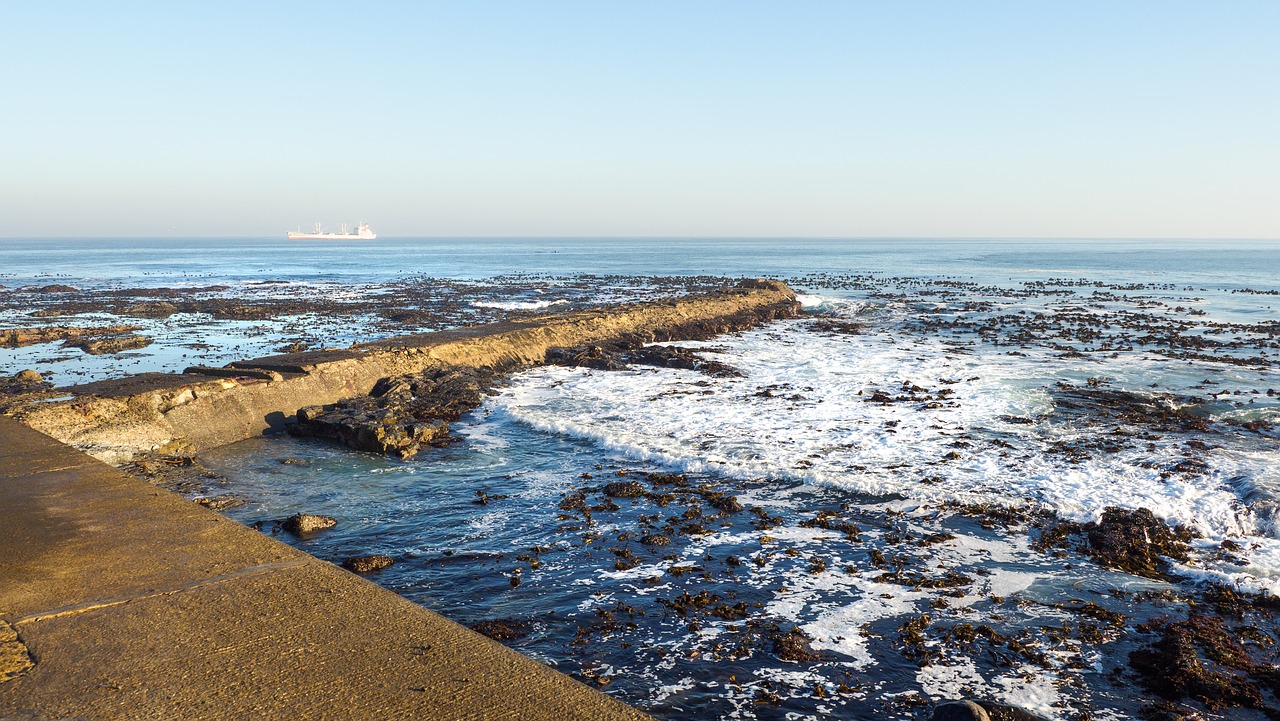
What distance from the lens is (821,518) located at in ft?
29.6

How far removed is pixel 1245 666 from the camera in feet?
18.9

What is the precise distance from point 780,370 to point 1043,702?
49.0 ft

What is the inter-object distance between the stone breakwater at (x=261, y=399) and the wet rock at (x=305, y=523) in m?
3.23

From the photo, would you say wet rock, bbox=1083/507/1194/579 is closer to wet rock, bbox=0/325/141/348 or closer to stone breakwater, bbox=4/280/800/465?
stone breakwater, bbox=4/280/800/465

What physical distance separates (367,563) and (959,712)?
5.71 meters

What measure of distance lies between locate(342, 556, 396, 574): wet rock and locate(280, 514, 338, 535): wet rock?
3.52 ft

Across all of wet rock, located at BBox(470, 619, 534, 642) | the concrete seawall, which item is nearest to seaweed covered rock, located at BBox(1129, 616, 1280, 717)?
the concrete seawall

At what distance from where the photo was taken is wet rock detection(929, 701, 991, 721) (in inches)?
176

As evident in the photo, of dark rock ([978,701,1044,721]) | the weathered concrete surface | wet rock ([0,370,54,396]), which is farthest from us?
wet rock ([0,370,54,396])

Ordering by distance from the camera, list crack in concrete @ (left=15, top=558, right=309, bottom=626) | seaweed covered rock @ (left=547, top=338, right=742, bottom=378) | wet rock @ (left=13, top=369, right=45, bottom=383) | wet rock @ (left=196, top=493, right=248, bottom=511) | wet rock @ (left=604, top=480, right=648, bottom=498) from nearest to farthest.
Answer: crack in concrete @ (left=15, top=558, right=309, bottom=626) → wet rock @ (left=196, top=493, right=248, bottom=511) → wet rock @ (left=604, top=480, right=648, bottom=498) → wet rock @ (left=13, top=369, right=45, bottom=383) → seaweed covered rock @ (left=547, top=338, right=742, bottom=378)

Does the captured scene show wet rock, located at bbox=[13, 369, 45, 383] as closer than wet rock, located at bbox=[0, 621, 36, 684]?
Answer: No

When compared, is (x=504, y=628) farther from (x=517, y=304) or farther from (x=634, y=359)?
(x=517, y=304)

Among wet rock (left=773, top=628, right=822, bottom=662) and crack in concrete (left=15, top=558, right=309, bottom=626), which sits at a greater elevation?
crack in concrete (left=15, top=558, right=309, bottom=626)

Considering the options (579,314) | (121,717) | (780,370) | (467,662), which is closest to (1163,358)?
(780,370)
